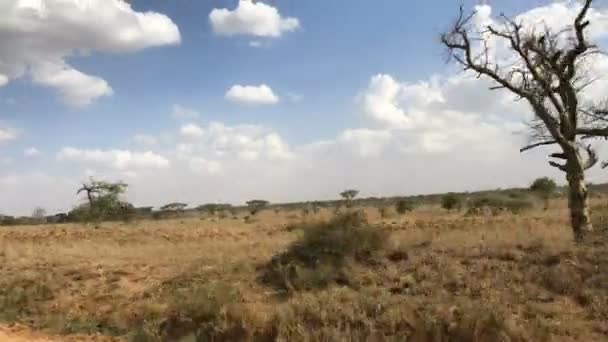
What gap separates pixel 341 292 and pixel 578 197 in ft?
21.6

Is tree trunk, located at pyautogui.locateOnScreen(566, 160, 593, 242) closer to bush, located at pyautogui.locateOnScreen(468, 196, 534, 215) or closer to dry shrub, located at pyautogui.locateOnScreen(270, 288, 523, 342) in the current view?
dry shrub, located at pyautogui.locateOnScreen(270, 288, 523, 342)

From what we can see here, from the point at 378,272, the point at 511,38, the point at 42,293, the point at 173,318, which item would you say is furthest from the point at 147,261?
the point at 511,38

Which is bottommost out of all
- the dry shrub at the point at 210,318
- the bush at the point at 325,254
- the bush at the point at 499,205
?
the dry shrub at the point at 210,318

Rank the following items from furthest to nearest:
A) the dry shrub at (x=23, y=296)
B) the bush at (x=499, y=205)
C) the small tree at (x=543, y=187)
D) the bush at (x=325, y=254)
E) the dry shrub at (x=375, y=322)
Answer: the small tree at (x=543, y=187) < the bush at (x=499, y=205) < the dry shrub at (x=23, y=296) < the bush at (x=325, y=254) < the dry shrub at (x=375, y=322)

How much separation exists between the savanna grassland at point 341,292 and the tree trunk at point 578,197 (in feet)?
1.56

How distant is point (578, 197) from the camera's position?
51.0 feet

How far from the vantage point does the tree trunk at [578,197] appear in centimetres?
1546

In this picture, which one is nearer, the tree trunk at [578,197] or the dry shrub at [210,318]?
the dry shrub at [210,318]

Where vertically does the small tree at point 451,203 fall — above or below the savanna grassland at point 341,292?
above

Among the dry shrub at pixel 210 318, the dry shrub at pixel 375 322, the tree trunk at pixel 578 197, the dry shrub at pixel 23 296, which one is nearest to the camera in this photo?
the dry shrub at pixel 375 322

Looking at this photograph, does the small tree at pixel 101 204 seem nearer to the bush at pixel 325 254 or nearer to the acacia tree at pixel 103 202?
the acacia tree at pixel 103 202

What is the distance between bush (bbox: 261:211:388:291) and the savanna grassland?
0.10 ft

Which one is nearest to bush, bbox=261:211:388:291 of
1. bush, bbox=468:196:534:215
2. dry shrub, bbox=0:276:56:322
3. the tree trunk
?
the tree trunk

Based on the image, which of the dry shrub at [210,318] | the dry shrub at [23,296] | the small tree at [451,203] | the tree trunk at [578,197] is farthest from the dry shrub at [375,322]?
the small tree at [451,203]
